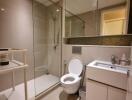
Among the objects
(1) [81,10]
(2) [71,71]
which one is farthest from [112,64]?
(1) [81,10]

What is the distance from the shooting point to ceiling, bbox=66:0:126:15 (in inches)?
66.5

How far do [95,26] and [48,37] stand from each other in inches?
60.1

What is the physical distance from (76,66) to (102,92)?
32.3 inches

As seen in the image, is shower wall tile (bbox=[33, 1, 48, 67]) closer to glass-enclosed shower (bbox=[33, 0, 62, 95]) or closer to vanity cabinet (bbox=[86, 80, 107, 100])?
glass-enclosed shower (bbox=[33, 0, 62, 95])

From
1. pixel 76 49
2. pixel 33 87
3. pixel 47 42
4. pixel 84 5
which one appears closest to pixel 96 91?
pixel 76 49

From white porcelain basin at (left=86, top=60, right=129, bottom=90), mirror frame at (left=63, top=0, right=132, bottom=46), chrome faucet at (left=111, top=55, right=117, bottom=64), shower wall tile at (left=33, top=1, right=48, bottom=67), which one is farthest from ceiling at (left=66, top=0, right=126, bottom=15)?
white porcelain basin at (left=86, top=60, right=129, bottom=90)

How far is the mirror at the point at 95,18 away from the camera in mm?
1575

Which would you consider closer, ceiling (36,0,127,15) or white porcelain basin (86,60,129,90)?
white porcelain basin (86,60,129,90)

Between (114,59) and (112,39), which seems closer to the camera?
(114,59)

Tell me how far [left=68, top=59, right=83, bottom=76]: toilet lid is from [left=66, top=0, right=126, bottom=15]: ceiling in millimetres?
1220

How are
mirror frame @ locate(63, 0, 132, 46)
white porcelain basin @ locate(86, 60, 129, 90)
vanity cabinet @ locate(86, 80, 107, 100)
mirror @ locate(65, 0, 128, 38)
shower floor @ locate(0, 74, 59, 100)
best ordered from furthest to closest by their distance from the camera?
1. shower floor @ locate(0, 74, 59, 100)
2. mirror @ locate(65, 0, 128, 38)
3. mirror frame @ locate(63, 0, 132, 46)
4. vanity cabinet @ locate(86, 80, 107, 100)
5. white porcelain basin @ locate(86, 60, 129, 90)

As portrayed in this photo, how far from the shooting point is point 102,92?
1379 millimetres

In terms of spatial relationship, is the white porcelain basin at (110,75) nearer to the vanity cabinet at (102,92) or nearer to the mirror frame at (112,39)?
the vanity cabinet at (102,92)

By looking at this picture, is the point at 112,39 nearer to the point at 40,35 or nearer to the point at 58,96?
the point at 58,96
